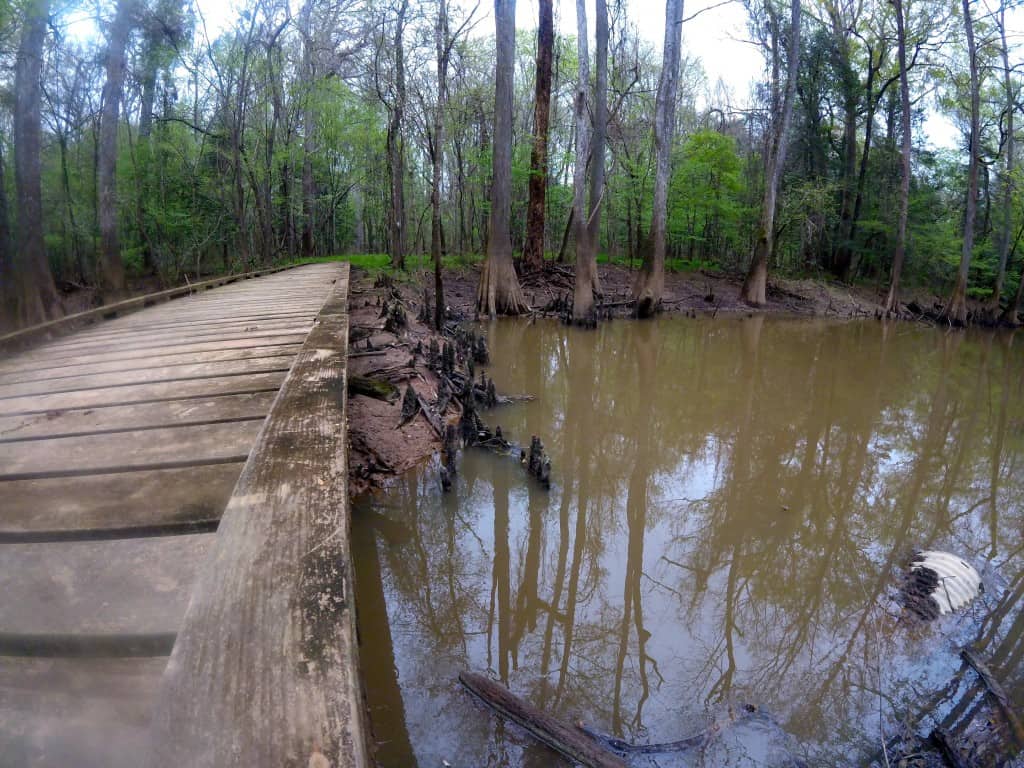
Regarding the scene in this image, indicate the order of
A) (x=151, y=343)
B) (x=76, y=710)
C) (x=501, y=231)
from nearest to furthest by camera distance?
(x=76, y=710) → (x=151, y=343) → (x=501, y=231)

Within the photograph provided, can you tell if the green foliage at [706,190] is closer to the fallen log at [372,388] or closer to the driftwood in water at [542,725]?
the fallen log at [372,388]

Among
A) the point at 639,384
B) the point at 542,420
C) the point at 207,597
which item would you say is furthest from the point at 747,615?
the point at 639,384

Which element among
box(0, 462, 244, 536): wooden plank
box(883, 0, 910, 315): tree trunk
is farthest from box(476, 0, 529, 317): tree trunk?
box(883, 0, 910, 315): tree trunk

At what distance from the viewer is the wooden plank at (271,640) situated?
711 mm

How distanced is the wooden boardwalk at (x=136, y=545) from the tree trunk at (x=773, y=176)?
54.1 feet

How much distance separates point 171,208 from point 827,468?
77.6ft

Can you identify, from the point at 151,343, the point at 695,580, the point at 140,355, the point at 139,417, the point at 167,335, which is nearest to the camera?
the point at 139,417

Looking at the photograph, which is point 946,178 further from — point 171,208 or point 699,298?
point 171,208

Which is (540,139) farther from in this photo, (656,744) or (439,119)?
(656,744)

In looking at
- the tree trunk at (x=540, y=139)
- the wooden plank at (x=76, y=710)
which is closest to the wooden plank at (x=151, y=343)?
the wooden plank at (x=76, y=710)

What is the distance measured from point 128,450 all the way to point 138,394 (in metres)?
0.88

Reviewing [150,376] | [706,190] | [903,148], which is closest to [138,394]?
[150,376]

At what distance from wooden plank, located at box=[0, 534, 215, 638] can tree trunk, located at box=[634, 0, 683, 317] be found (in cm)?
1448

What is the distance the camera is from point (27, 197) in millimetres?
10398
